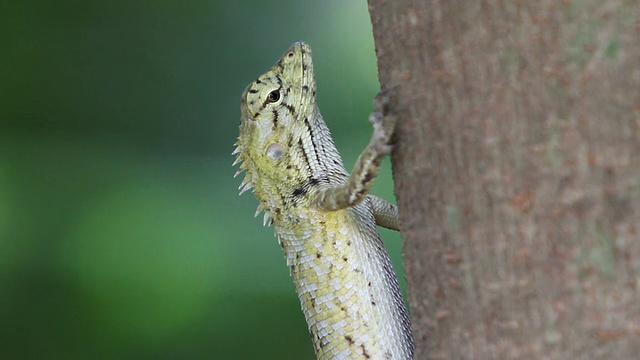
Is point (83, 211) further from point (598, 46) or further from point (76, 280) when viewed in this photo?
point (598, 46)

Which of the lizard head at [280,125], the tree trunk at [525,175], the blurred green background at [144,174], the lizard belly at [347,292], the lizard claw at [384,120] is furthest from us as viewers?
the blurred green background at [144,174]

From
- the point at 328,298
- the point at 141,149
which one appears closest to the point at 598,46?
the point at 328,298

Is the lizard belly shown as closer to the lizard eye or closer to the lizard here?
the lizard

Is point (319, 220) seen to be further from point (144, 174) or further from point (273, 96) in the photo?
point (144, 174)

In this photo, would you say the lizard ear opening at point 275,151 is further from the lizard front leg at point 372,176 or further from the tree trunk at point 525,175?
the tree trunk at point 525,175

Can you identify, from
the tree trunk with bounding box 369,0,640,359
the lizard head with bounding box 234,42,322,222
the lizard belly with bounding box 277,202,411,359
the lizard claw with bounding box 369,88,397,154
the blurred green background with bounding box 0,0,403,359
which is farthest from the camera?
the blurred green background with bounding box 0,0,403,359

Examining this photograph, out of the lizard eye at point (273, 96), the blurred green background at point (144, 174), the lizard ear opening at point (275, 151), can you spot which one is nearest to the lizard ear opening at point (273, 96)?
the lizard eye at point (273, 96)

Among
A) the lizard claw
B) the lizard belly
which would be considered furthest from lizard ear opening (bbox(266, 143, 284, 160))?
the lizard claw
